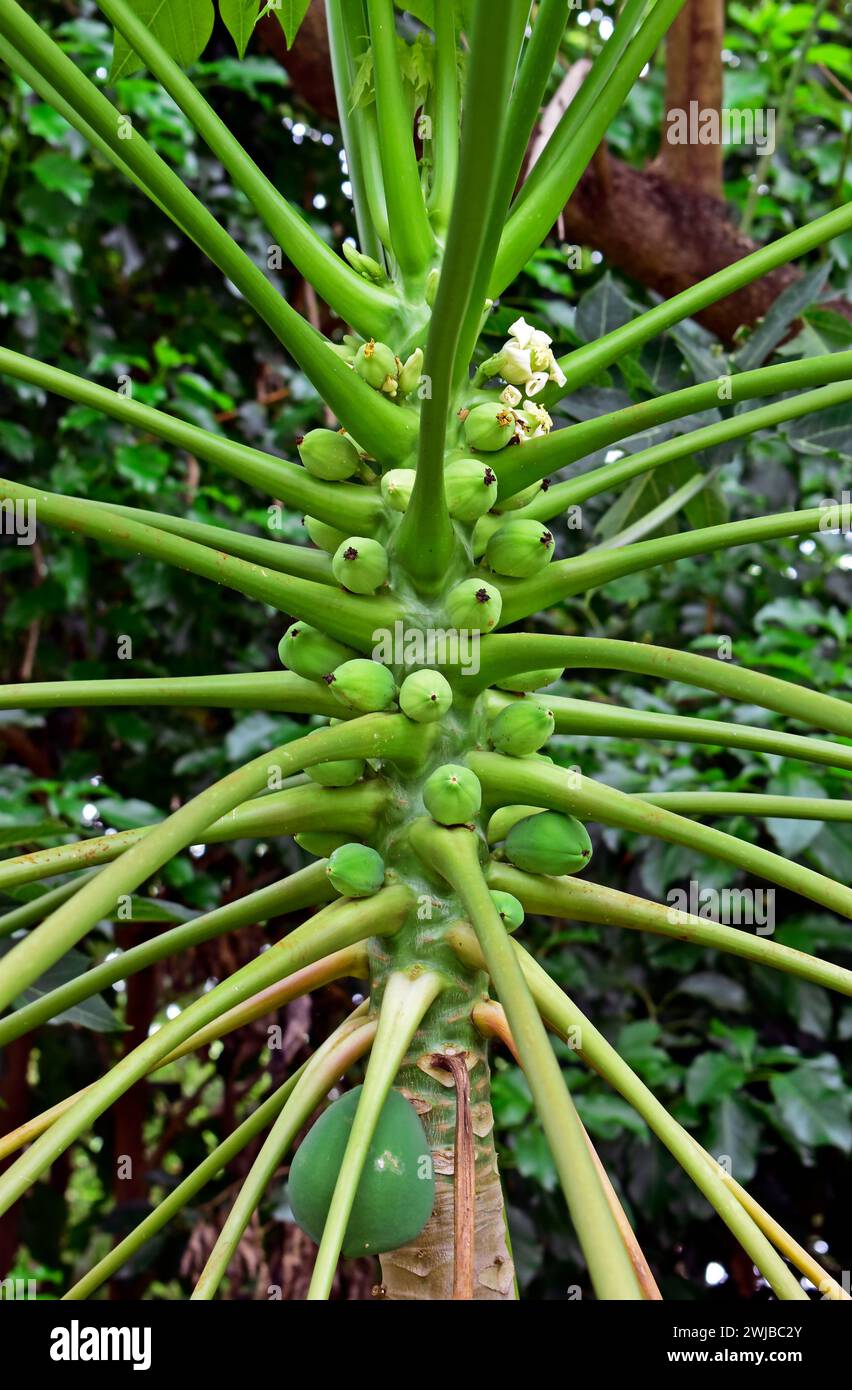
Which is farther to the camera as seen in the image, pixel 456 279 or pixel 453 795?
pixel 453 795

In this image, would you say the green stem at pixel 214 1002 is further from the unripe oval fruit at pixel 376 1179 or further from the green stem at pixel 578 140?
the green stem at pixel 578 140

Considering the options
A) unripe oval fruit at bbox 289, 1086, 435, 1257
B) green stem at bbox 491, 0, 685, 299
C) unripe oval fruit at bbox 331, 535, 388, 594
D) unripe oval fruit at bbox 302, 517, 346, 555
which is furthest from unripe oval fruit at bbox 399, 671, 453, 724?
green stem at bbox 491, 0, 685, 299

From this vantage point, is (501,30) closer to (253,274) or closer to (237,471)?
(253,274)

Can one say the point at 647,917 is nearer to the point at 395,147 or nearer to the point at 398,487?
the point at 398,487

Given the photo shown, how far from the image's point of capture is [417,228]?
139 cm

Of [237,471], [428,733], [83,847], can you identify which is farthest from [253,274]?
[83,847]

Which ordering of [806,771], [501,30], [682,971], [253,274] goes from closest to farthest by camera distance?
[501,30] < [253,274] < [806,771] < [682,971]

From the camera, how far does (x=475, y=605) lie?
48.2 inches

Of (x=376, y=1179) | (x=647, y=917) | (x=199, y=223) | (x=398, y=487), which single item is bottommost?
(x=376, y=1179)

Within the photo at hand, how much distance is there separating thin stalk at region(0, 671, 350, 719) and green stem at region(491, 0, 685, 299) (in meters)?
0.50

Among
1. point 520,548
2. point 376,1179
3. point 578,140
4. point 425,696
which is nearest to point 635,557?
point 520,548

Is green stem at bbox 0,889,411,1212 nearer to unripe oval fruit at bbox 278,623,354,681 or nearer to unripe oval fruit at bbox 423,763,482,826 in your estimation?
unripe oval fruit at bbox 423,763,482,826

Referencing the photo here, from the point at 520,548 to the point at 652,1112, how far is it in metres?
0.54

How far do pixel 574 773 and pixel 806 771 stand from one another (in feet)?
4.65
